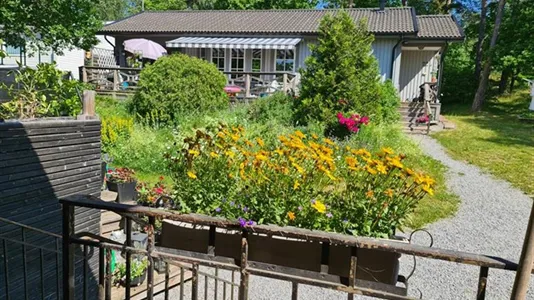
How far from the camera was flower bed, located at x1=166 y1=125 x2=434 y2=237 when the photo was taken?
7.13 feet

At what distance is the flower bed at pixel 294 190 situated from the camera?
2174mm

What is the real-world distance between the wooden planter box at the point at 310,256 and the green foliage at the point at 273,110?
336 inches

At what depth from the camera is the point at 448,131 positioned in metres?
13.5

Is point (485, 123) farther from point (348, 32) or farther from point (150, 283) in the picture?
point (150, 283)

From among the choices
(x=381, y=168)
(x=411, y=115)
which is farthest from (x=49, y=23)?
(x=381, y=168)

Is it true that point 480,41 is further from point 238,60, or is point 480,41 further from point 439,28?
point 238,60

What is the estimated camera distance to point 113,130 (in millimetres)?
9242

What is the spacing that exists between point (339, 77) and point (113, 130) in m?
5.58

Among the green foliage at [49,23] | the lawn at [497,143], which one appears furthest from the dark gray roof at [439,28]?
the green foliage at [49,23]

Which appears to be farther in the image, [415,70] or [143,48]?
[415,70]

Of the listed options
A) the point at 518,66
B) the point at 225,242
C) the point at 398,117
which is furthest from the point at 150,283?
the point at 518,66

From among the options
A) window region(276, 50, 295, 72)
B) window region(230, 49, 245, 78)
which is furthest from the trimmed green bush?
window region(230, 49, 245, 78)

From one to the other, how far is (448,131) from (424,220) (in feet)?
26.2

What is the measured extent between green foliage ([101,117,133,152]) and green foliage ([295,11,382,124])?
426cm
